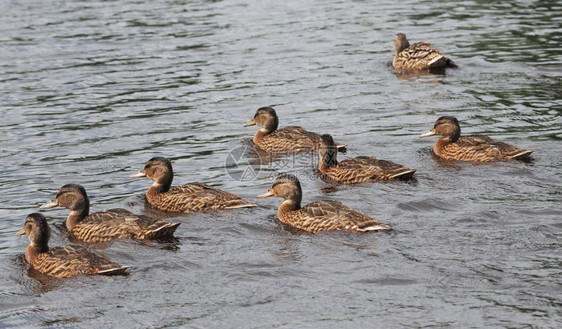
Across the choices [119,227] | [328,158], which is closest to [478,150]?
[328,158]

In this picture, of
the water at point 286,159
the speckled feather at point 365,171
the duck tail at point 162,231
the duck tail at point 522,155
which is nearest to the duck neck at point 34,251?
the water at point 286,159

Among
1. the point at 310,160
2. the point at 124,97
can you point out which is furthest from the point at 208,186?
the point at 124,97

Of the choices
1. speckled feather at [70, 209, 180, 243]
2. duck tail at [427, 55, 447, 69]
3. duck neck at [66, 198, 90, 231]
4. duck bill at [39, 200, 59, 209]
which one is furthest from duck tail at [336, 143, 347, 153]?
duck tail at [427, 55, 447, 69]

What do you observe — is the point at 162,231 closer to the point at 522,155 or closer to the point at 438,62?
the point at 522,155

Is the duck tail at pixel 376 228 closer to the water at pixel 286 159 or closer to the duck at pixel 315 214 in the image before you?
the duck at pixel 315 214

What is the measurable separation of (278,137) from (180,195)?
3682 millimetres

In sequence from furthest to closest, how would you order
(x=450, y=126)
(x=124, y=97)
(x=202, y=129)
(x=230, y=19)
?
(x=230, y=19) → (x=124, y=97) → (x=202, y=129) → (x=450, y=126)

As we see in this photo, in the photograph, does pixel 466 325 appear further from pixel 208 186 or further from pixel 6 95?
pixel 6 95

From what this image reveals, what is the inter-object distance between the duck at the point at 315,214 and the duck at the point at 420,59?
30.9ft

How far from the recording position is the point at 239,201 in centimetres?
1321

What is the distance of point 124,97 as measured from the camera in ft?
65.8

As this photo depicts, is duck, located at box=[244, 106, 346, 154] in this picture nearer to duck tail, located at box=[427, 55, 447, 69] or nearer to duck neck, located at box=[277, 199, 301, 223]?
duck neck, located at box=[277, 199, 301, 223]

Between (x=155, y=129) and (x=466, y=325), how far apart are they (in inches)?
394

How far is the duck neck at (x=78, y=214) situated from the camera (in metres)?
12.7
